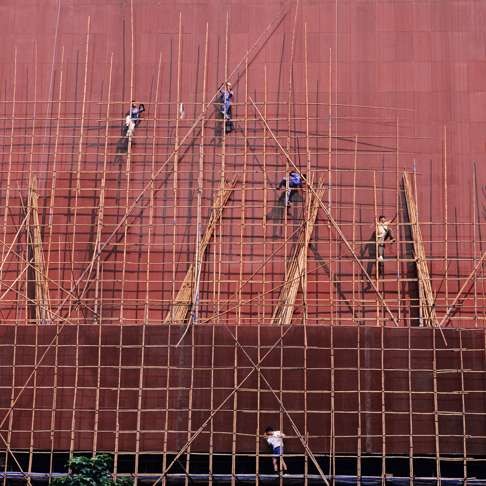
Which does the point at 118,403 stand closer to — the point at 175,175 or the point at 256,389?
the point at 256,389

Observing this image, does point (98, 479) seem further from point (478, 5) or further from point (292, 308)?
point (478, 5)

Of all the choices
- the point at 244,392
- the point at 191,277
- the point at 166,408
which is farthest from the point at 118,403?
the point at 191,277

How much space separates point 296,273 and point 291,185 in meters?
1.75

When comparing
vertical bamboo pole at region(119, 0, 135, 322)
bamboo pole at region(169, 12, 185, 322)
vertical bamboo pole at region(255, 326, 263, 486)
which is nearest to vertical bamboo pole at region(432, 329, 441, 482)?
vertical bamboo pole at region(255, 326, 263, 486)

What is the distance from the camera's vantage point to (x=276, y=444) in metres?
15.4

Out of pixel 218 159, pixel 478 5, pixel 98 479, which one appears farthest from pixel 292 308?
pixel 478 5

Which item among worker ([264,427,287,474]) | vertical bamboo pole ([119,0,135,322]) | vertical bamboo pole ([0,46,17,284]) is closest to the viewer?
worker ([264,427,287,474])

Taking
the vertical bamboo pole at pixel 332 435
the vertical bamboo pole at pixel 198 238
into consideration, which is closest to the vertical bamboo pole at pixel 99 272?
the vertical bamboo pole at pixel 198 238

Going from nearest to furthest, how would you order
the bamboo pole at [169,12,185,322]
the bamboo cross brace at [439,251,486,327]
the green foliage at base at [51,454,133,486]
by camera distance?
the green foliage at base at [51,454,133,486]
the bamboo cross brace at [439,251,486,327]
the bamboo pole at [169,12,185,322]

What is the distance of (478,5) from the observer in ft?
63.5

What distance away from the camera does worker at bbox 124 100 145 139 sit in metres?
18.4

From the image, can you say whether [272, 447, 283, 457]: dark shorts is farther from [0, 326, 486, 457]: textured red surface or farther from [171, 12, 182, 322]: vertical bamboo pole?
[171, 12, 182, 322]: vertical bamboo pole

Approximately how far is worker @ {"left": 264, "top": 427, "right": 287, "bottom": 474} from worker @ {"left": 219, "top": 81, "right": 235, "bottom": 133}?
231 inches

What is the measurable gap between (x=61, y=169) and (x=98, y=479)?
6300 millimetres
